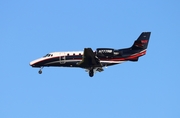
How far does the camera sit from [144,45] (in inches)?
2830

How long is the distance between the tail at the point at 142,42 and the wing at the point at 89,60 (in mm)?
6168

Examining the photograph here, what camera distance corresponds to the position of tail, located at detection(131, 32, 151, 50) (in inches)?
2815

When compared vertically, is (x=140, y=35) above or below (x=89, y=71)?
above

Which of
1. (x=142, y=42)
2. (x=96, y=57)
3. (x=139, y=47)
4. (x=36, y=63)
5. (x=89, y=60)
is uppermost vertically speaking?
(x=142, y=42)

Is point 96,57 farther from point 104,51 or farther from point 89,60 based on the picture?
point 104,51

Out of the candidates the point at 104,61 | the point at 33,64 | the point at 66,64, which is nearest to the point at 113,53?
the point at 104,61

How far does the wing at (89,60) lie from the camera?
221 ft

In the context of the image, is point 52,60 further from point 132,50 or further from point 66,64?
point 132,50

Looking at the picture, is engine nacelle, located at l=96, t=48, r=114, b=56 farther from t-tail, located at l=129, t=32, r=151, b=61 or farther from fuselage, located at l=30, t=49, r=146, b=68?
t-tail, located at l=129, t=32, r=151, b=61

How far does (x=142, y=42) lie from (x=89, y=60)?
8.69 meters

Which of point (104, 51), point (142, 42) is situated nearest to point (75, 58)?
point (104, 51)

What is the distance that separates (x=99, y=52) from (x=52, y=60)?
7468 millimetres

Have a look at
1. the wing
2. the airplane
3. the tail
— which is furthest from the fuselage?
the wing

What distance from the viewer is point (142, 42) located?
71812 millimetres
